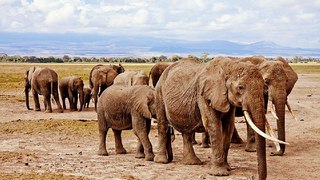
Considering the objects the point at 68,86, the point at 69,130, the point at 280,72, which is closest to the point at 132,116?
the point at 280,72

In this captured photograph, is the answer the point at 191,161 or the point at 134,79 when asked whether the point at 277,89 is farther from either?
the point at 134,79

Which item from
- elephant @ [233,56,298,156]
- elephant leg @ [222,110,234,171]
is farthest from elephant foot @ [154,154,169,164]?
elephant @ [233,56,298,156]

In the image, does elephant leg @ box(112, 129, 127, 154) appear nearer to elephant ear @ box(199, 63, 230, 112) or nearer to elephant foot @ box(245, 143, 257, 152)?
elephant foot @ box(245, 143, 257, 152)

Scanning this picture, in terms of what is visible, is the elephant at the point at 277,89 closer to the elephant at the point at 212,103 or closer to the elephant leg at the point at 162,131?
the elephant at the point at 212,103

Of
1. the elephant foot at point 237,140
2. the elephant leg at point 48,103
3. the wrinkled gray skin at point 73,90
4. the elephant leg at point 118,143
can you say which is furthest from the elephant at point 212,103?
the wrinkled gray skin at point 73,90

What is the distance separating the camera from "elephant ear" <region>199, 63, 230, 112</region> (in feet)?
36.4

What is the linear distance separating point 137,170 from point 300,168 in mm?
3554

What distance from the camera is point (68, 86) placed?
28.8 m

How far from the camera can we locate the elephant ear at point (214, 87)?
36.4ft

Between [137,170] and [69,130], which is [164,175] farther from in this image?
[69,130]

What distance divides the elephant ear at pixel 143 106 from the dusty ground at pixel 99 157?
1.11 metres

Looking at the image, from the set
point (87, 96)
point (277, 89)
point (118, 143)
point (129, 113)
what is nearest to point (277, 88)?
point (277, 89)

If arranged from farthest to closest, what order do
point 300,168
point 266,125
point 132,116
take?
point 132,116 → point 300,168 → point 266,125

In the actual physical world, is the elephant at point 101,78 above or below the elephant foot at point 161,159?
above
